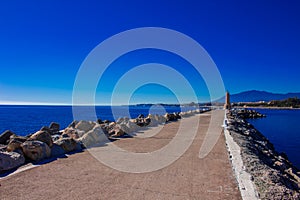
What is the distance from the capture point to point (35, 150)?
20.7ft

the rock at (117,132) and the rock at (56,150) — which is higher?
the rock at (117,132)

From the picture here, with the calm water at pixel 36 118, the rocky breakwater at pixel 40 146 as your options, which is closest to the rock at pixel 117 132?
the rocky breakwater at pixel 40 146

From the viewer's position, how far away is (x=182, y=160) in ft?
21.5

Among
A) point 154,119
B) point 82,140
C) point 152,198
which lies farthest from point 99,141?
point 154,119

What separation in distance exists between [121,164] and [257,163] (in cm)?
310

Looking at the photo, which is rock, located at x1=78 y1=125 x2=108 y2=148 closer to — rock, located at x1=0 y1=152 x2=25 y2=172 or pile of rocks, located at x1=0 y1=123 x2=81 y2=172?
pile of rocks, located at x1=0 y1=123 x2=81 y2=172

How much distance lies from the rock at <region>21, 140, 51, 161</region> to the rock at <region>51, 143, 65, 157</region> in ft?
1.14

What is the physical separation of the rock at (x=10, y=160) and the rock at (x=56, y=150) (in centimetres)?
103

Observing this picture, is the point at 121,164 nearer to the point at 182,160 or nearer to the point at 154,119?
the point at 182,160

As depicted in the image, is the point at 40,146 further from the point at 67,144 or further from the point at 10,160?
the point at 67,144

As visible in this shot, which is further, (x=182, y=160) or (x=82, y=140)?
(x=82, y=140)

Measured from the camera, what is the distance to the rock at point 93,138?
8680 millimetres

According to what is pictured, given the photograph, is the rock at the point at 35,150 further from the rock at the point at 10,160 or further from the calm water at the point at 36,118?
the calm water at the point at 36,118

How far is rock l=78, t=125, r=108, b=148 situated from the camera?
28.5ft
